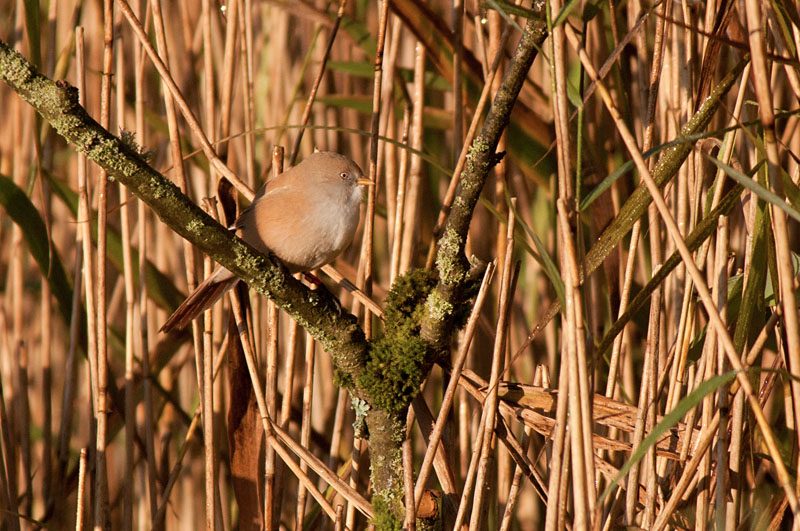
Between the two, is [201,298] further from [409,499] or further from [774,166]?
[774,166]

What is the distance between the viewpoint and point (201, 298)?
1.99 metres

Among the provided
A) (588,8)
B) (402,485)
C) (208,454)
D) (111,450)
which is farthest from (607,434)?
(111,450)

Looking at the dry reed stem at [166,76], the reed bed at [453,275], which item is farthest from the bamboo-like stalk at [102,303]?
the dry reed stem at [166,76]

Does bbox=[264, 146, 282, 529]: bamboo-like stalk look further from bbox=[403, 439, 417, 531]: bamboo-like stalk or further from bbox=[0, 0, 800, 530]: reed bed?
bbox=[403, 439, 417, 531]: bamboo-like stalk

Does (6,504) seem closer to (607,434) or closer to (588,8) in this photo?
(607,434)

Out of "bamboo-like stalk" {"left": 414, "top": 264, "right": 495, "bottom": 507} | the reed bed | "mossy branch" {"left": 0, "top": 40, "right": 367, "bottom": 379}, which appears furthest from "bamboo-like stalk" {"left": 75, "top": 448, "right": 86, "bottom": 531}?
"bamboo-like stalk" {"left": 414, "top": 264, "right": 495, "bottom": 507}

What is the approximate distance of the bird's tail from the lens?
6.47ft

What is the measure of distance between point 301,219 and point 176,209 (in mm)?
820

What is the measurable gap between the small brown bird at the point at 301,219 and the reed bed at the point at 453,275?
64 mm

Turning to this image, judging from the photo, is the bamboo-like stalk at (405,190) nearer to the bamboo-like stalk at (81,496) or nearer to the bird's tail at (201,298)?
the bird's tail at (201,298)

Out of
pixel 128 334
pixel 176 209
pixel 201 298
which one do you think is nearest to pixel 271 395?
pixel 201 298

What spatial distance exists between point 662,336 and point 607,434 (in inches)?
24.8

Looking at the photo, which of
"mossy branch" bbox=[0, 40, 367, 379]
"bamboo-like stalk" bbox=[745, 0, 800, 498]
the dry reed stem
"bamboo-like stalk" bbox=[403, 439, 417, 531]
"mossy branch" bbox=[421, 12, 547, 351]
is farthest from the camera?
the dry reed stem

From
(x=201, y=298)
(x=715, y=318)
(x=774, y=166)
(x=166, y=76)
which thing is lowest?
(x=715, y=318)
